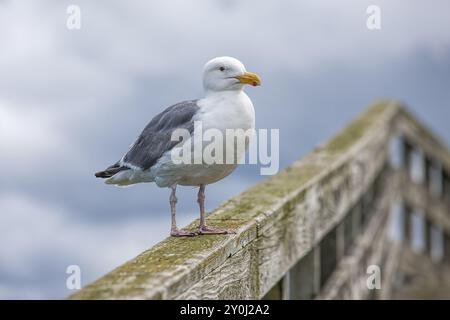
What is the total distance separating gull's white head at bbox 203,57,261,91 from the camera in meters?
3.37

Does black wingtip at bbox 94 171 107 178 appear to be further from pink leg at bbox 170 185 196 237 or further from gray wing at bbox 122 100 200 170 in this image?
pink leg at bbox 170 185 196 237

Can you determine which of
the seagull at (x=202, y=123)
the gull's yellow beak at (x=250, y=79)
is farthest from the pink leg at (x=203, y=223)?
the gull's yellow beak at (x=250, y=79)

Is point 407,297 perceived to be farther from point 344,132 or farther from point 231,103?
point 231,103

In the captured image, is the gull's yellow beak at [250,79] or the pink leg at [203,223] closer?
the gull's yellow beak at [250,79]

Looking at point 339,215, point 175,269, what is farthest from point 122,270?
point 339,215

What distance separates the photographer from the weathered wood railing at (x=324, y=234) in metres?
2.91

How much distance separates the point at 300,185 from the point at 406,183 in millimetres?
5378

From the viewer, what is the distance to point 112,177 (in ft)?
12.3

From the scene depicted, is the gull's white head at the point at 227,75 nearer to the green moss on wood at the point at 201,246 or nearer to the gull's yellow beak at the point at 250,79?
the gull's yellow beak at the point at 250,79

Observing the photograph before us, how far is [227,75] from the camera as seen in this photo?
3.39 m

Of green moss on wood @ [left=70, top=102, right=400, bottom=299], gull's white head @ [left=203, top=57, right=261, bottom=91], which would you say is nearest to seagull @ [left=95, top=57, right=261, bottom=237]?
gull's white head @ [left=203, top=57, right=261, bottom=91]

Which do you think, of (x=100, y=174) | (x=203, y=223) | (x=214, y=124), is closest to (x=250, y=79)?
(x=214, y=124)

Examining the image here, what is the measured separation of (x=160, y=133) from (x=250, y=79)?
1.47ft
